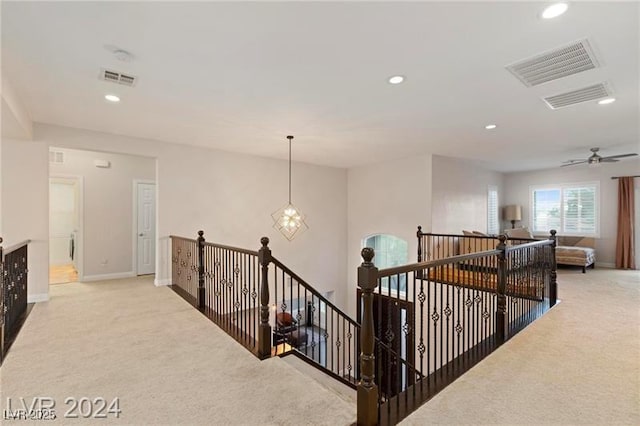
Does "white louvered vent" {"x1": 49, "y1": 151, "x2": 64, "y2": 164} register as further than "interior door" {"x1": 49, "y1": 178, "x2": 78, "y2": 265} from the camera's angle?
No

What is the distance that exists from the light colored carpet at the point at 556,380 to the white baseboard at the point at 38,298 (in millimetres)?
5314

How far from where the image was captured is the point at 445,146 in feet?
19.8

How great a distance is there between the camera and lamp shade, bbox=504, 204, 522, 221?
9.03 m

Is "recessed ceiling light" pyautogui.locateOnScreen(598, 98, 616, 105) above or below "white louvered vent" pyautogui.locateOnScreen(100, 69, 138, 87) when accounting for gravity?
above

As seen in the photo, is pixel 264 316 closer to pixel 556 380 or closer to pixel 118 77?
pixel 556 380

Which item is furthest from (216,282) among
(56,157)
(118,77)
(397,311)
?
(56,157)

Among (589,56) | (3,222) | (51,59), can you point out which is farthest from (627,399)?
(3,222)

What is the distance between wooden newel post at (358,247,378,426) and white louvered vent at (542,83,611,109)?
3279mm

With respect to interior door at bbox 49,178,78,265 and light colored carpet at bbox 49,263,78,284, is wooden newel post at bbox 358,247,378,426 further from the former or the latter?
interior door at bbox 49,178,78,265

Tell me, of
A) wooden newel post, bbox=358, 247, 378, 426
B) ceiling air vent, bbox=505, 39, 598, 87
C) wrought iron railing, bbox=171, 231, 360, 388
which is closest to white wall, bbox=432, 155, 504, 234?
wrought iron railing, bbox=171, 231, 360, 388

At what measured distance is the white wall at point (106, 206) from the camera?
245 inches

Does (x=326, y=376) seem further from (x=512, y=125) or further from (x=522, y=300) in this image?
(x=512, y=125)

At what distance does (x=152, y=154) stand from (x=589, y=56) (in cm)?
609

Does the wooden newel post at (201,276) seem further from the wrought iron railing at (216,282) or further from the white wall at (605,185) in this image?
the white wall at (605,185)
